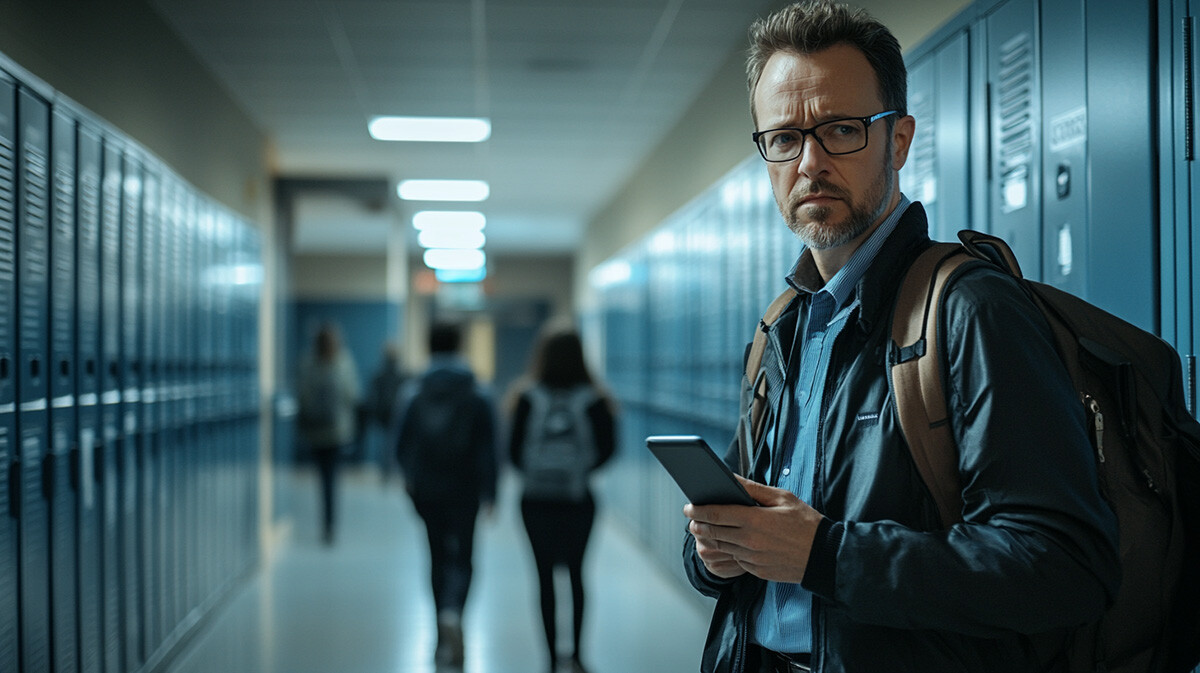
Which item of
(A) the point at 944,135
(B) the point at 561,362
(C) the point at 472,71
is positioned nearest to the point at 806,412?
(A) the point at 944,135

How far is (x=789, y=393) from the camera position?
1357 mm

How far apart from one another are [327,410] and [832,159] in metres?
6.90

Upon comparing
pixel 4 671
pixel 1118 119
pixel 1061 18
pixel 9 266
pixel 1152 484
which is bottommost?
pixel 4 671

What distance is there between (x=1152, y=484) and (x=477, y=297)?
15.4 meters

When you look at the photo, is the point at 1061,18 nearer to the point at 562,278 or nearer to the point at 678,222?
the point at 678,222

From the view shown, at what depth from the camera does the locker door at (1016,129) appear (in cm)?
225

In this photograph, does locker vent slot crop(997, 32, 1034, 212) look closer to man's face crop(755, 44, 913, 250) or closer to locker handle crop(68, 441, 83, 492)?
man's face crop(755, 44, 913, 250)

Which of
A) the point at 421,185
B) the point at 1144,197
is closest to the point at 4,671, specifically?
the point at 1144,197

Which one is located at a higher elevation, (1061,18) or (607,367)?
(1061,18)

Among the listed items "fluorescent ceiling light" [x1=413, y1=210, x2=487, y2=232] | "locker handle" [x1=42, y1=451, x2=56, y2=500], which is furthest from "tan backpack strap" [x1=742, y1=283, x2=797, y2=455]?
"fluorescent ceiling light" [x1=413, y1=210, x2=487, y2=232]

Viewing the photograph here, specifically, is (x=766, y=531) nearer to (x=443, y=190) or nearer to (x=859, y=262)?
(x=859, y=262)

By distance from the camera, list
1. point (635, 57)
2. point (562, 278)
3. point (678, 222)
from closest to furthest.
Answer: point (635, 57), point (678, 222), point (562, 278)

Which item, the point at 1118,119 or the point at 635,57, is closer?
the point at 1118,119

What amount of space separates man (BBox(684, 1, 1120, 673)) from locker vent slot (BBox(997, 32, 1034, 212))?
1107 mm
